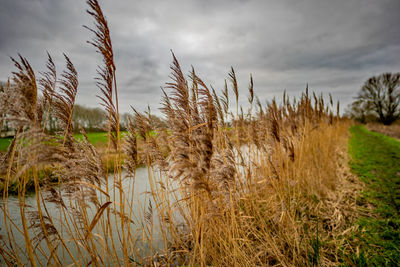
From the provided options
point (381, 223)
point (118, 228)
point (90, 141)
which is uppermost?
point (90, 141)

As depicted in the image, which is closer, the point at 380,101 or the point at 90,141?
the point at 90,141

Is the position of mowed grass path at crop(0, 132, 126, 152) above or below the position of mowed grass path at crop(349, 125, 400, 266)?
above

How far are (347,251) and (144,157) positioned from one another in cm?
266

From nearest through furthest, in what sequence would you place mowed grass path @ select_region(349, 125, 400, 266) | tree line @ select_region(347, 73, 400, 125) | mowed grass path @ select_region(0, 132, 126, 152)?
mowed grass path @ select_region(0, 132, 126, 152), mowed grass path @ select_region(349, 125, 400, 266), tree line @ select_region(347, 73, 400, 125)

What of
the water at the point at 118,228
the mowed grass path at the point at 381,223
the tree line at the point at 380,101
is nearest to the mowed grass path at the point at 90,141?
the water at the point at 118,228

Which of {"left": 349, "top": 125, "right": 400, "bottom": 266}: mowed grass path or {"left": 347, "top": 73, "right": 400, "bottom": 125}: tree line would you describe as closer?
{"left": 349, "top": 125, "right": 400, "bottom": 266}: mowed grass path

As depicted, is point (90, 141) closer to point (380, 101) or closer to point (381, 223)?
point (381, 223)

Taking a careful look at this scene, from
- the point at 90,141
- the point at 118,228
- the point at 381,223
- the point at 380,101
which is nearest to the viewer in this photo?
the point at 90,141

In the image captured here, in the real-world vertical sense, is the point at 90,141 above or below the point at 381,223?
above

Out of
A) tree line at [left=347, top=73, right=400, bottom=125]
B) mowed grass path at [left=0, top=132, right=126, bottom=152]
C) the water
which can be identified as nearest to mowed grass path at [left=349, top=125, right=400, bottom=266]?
the water

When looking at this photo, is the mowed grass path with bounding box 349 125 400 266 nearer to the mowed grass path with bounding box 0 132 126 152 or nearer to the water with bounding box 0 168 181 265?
the water with bounding box 0 168 181 265

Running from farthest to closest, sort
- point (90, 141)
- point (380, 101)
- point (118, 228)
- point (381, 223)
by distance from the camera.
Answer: point (380, 101)
point (118, 228)
point (381, 223)
point (90, 141)

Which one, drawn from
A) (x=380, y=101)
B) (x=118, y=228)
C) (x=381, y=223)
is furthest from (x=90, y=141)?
(x=380, y=101)

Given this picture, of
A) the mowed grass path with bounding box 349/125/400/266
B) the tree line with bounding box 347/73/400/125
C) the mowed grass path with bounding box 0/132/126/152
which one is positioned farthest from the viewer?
the tree line with bounding box 347/73/400/125
